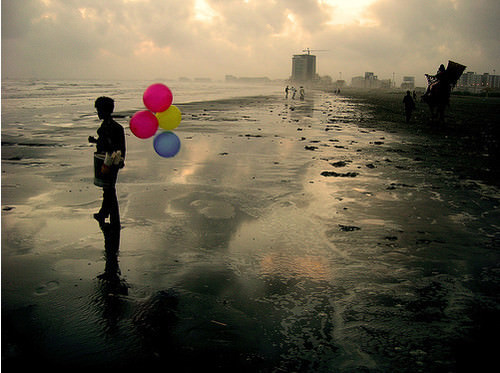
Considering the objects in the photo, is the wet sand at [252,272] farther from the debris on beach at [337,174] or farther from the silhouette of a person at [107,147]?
the silhouette of a person at [107,147]

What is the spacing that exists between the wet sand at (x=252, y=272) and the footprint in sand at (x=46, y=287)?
0.03m

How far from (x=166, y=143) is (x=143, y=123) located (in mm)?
1159

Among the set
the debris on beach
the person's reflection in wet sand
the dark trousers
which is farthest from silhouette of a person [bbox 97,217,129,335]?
the debris on beach

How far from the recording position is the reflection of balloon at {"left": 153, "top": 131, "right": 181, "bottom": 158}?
313 inches

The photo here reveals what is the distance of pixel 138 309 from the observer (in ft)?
13.1

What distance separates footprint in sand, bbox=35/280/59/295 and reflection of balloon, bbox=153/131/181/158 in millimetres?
4039

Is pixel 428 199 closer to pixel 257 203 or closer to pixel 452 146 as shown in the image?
pixel 257 203

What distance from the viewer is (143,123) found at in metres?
6.94

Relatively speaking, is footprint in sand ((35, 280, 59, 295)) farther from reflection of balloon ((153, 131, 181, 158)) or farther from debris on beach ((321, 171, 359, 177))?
debris on beach ((321, 171, 359, 177))

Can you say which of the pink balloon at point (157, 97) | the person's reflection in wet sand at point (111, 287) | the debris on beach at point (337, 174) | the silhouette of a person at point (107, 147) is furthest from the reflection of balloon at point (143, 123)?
the debris on beach at point (337, 174)

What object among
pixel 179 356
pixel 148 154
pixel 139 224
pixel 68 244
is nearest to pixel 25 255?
pixel 68 244

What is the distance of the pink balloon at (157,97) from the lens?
22.7ft

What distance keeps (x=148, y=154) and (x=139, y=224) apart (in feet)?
21.4

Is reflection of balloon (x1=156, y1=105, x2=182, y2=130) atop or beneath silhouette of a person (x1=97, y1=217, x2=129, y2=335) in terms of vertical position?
atop
